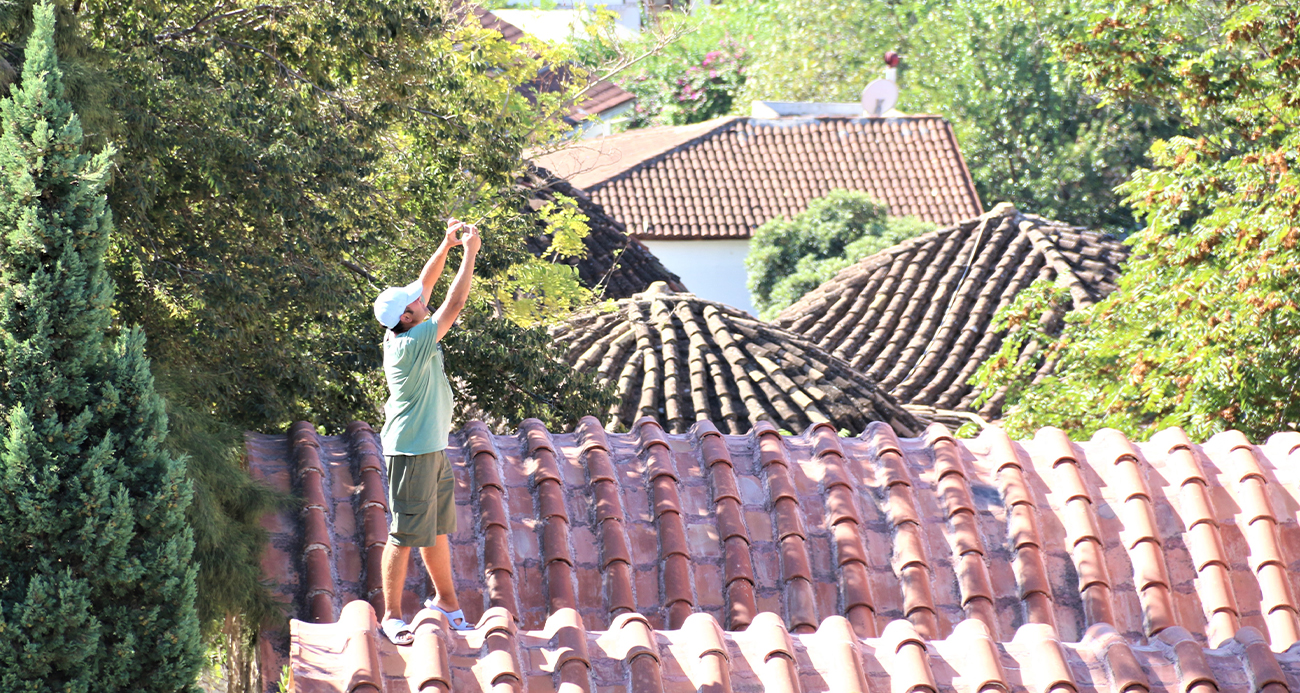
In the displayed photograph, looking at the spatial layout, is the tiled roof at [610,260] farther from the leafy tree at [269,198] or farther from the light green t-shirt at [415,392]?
the light green t-shirt at [415,392]

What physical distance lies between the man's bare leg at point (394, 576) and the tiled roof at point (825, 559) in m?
0.15

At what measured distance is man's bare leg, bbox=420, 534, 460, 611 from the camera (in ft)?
17.0

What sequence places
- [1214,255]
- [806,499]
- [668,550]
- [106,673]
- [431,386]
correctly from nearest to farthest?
[106,673] → [431,386] → [668,550] → [806,499] → [1214,255]

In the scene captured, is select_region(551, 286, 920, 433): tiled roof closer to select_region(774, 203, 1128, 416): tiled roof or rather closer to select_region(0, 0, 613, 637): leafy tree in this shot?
select_region(0, 0, 613, 637): leafy tree

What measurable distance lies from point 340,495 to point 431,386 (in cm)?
124

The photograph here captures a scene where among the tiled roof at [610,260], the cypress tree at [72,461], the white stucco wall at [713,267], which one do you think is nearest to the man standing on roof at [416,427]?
the cypress tree at [72,461]

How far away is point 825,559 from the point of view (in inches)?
233

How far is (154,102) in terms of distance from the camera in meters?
6.66

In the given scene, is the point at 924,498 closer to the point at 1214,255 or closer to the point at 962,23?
the point at 1214,255

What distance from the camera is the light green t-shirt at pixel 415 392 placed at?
509 centimetres

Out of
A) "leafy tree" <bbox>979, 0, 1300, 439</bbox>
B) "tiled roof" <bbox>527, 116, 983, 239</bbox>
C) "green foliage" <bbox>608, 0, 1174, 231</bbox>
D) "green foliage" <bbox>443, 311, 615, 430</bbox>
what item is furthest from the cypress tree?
"green foliage" <bbox>608, 0, 1174, 231</bbox>

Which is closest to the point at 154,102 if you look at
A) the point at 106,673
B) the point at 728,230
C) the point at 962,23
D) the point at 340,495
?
the point at 340,495

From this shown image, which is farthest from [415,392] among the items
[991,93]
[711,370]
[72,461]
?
[991,93]

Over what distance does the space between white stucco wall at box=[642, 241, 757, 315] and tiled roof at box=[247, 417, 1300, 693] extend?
2083 cm
